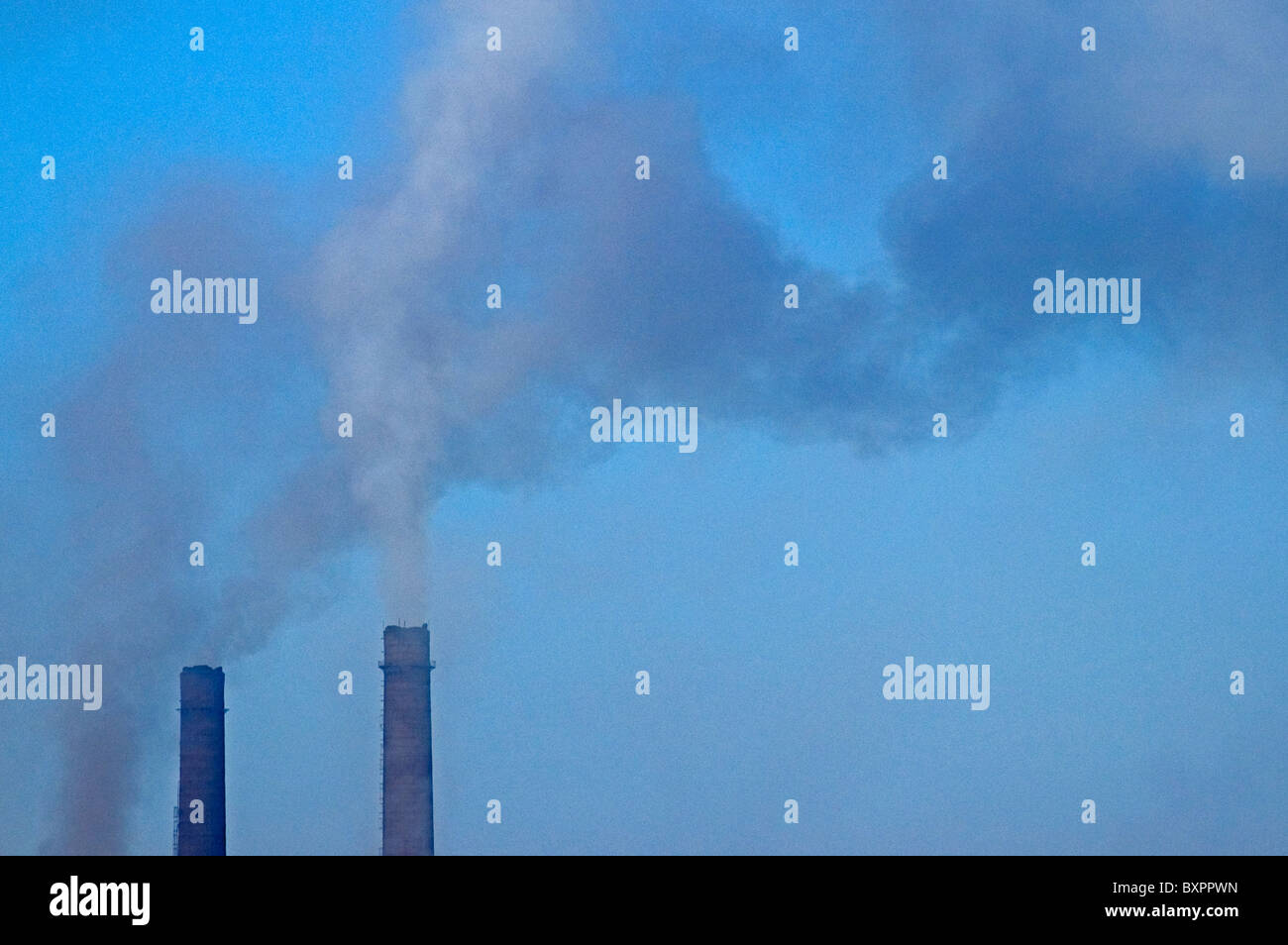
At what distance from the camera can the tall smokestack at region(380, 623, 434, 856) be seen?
29.8 meters

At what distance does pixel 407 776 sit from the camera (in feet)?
97.6

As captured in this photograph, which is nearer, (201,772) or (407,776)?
(407,776)

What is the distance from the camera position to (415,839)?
29.8 m

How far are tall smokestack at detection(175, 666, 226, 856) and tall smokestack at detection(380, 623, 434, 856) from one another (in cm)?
446

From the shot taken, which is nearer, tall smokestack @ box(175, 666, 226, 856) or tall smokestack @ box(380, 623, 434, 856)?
tall smokestack @ box(380, 623, 434, 856)

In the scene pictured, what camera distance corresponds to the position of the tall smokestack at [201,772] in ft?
108

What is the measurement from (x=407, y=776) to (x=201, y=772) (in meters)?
5.14

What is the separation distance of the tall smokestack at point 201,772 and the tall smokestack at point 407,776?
4.46 meters

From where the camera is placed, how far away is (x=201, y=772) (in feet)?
108

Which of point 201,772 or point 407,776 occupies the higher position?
point 201,772
